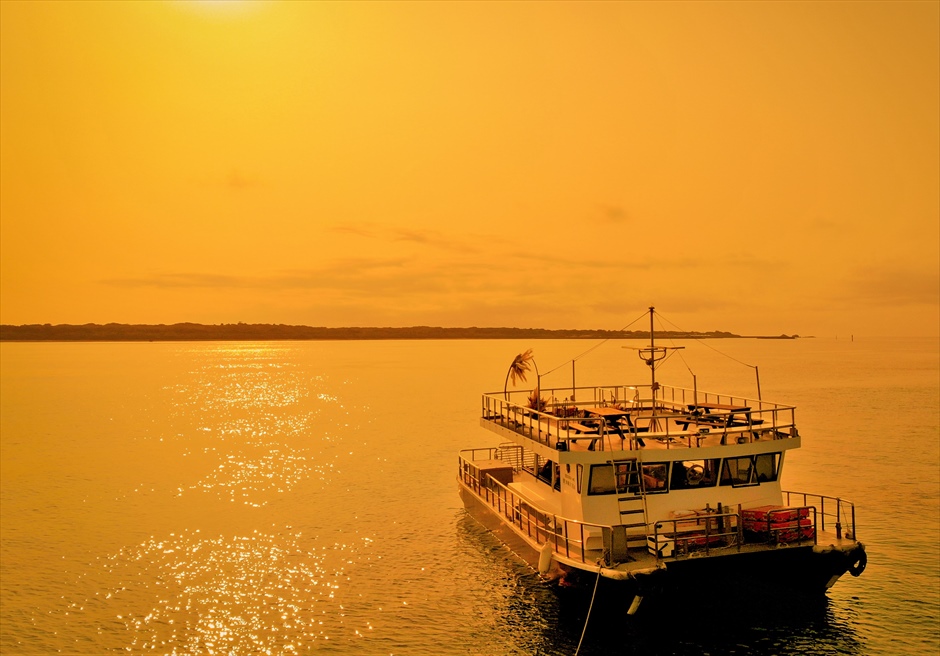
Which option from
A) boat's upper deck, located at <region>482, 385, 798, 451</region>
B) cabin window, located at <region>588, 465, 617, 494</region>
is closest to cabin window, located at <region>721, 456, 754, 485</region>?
boat's upper deck, located at <region>482, 385, 798, 451</region>

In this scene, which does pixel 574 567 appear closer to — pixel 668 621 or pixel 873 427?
pixel 668 621

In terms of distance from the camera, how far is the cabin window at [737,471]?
24.4m

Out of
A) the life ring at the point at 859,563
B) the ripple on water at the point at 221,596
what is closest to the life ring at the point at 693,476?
the life ring at the point at 859,563

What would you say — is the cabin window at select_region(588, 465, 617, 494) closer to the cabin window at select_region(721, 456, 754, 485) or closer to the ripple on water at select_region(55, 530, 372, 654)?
the cabin window at select_region(721, 456, 754, 485)

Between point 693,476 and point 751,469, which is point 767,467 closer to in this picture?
point 751,469

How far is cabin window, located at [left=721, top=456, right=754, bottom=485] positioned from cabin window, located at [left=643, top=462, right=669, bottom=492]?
7.15ft

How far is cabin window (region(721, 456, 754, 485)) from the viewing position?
24359 millimetres

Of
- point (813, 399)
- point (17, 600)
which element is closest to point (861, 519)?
point (17, 600)

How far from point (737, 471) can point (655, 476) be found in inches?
119

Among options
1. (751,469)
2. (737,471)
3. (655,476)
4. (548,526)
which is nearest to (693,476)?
(737,471)

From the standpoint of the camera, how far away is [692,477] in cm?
2459

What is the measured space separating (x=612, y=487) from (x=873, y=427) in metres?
57.2

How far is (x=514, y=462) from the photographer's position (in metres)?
39.7

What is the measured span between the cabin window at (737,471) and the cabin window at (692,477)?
12.9 inches
